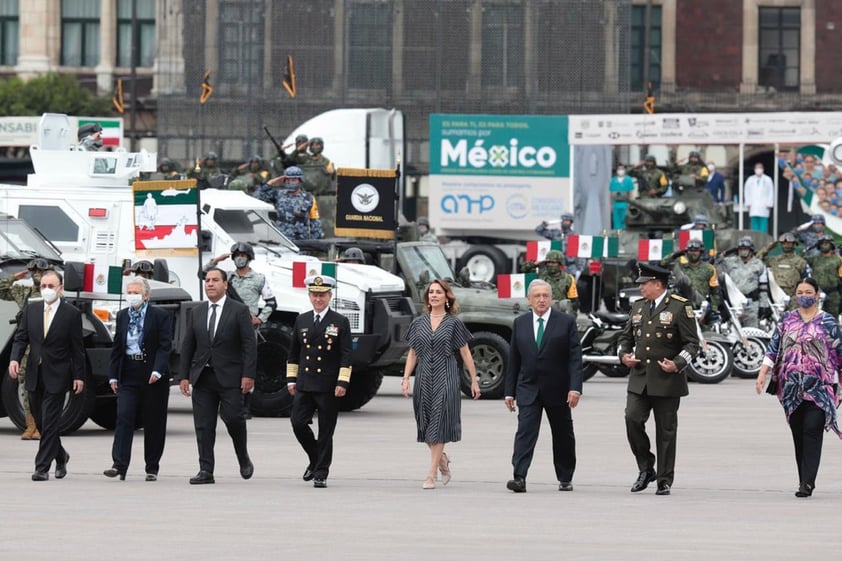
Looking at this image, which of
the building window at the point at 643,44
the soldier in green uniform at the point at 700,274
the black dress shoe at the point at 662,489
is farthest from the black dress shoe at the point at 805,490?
the building window at the point at 643,44

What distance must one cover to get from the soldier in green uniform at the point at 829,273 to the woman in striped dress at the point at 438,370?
16509mm

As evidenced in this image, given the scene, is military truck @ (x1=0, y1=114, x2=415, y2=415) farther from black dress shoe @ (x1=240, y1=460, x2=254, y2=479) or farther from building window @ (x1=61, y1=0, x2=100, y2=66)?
building window @ (x1=61, y1=0, x2=100, y2=66)

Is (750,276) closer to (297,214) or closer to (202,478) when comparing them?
(297,214)

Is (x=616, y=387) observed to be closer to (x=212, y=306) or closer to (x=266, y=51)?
(x=212, y=306)

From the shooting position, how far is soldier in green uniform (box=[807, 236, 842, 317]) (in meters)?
31.4

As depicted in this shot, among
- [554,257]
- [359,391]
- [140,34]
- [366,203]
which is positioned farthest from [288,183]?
[140,34]

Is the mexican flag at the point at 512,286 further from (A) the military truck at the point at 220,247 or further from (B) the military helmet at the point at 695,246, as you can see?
(B) the military helmet at the point at 695,246

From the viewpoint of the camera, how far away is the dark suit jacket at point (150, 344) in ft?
52.6

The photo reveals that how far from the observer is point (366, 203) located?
995 inches

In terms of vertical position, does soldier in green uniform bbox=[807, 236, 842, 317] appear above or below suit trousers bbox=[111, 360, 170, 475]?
above

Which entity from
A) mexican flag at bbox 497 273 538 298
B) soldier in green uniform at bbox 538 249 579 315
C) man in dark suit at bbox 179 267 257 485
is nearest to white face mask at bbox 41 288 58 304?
man in dark suit at bbox 179 267 257 485

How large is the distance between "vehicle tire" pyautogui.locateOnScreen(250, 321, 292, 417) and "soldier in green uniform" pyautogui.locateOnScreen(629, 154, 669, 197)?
1530 centimetres

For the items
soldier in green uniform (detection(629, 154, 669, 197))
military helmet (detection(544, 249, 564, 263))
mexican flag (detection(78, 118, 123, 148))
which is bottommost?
military helmet (detection(544, 249, 564, 263))

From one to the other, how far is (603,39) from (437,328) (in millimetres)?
33249
